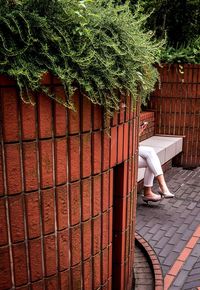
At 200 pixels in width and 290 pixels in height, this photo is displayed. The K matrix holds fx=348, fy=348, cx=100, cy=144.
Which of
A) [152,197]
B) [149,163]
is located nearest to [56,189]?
[149,163]

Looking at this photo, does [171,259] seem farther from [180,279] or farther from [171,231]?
[171,231]

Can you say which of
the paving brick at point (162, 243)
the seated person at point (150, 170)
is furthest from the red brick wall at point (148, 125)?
the paving brick at point (162, 243)

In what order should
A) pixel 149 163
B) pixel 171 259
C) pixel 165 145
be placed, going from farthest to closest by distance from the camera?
pixel 165 145 < pixel 149 163 < pixel 171 259

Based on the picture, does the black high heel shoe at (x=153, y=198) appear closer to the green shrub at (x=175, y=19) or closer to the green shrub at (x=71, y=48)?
the green shrub at (x=71, y=48)

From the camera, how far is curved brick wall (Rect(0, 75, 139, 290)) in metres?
1.87

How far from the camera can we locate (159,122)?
6953 millimetres

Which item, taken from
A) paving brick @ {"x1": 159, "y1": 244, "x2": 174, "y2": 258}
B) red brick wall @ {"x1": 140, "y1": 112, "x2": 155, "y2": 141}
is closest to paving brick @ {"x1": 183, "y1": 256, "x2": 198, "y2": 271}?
paving brick @ {"x1": 159, "y1": 244, "x2": 174, "y2": 258}

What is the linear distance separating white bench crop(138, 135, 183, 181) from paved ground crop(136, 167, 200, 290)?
0.48m

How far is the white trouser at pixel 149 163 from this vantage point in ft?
16.2

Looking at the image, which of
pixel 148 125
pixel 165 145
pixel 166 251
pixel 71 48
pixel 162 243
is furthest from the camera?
pixel 148 125

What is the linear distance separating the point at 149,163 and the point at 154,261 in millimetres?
1702

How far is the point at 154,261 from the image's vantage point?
3.53 metres

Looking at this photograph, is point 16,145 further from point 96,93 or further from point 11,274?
point 11,274

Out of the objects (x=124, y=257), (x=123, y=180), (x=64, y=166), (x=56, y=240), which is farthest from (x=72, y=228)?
(x=124, y=257)
